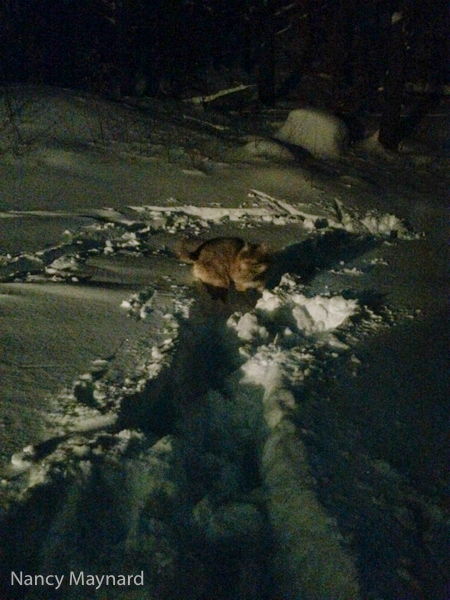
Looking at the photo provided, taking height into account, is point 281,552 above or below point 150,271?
below

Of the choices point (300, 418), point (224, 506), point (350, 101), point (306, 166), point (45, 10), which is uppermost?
point (45, 10)

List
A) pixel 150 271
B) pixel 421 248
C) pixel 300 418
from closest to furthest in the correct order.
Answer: pixel 300 418
pixel 150 271
pixel 421 248

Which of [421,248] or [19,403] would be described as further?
[421,248]

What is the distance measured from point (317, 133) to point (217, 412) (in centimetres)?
812

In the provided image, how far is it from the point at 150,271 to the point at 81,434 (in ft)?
7.10

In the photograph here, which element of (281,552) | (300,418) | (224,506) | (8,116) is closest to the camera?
(281,552)

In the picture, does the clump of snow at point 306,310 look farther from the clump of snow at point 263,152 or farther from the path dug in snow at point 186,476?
the clump of snow at point 263,152

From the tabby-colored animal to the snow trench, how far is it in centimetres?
104

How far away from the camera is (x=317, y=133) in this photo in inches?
397

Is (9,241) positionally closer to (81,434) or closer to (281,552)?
(81,434)

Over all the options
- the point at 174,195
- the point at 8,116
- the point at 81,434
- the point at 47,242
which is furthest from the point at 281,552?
the point at 8,116

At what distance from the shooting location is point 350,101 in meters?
13.5

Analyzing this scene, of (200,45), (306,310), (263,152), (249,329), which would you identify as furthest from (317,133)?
(200,45)

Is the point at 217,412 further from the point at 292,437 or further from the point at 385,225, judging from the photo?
the point at 385,225
